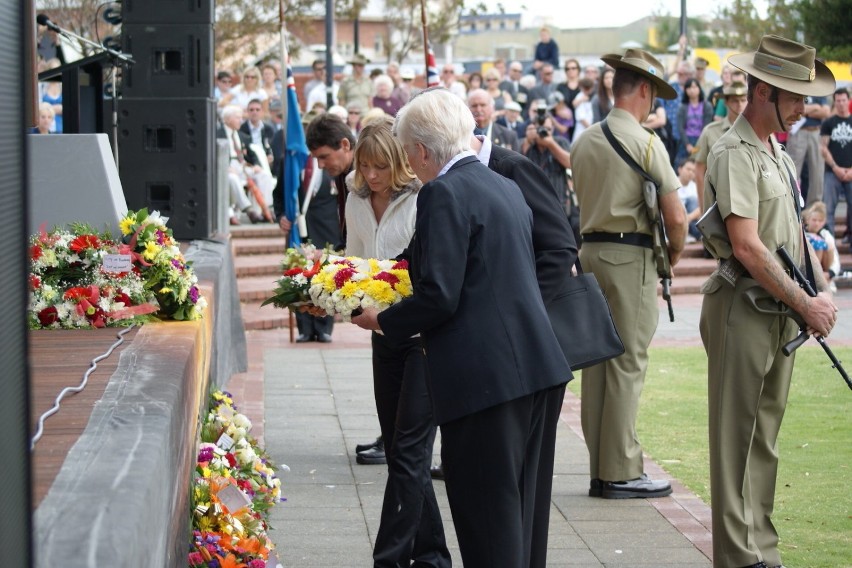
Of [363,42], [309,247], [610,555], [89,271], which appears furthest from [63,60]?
[363,42]

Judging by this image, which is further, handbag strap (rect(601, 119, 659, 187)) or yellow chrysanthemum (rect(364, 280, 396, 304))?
handbag strap (rect(601, 119, 659, 187))

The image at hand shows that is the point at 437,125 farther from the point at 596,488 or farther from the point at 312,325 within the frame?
the point at 312,325

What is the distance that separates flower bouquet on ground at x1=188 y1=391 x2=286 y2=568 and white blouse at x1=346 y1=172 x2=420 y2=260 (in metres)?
1.13

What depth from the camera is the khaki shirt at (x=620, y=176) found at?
23.9 feet

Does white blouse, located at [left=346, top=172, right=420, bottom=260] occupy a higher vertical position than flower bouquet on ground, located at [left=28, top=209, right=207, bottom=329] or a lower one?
higher

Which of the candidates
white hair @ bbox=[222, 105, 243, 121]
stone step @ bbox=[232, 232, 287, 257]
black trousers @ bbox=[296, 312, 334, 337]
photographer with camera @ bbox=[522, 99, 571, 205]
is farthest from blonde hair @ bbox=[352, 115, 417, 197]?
white hair @ bbox=[222, 105, 243, 121]

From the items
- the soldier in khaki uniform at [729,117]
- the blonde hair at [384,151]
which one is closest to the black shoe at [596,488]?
the blonde hair at [384,151]

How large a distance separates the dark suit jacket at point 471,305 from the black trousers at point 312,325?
30.8 ft

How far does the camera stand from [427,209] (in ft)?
14.1

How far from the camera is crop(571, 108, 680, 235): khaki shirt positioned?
728 centimetres

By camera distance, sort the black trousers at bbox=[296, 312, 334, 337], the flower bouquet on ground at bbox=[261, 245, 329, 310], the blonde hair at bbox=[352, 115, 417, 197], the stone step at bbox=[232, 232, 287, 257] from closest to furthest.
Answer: the flower bouquet on ground at bbox=[261, 245, 329, 310]
the blonde hair at bbox=[352, 115, 417, 197]
the black trousers at bbox=[296, 312, 334, 337]
the stone step at bbox=[232, 232, 287, 257]

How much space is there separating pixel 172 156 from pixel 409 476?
6.29 metres

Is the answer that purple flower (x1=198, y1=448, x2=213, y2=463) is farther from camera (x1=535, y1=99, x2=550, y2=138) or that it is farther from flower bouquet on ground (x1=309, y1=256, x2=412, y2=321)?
camera (x1=535, y1=99, x2=550, y2=138)

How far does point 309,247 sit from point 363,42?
81440 millimetres
